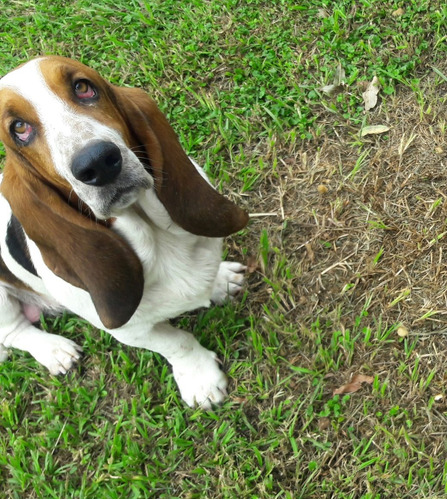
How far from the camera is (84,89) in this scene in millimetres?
2469

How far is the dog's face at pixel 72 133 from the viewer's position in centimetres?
224

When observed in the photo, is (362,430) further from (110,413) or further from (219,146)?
(219,146)

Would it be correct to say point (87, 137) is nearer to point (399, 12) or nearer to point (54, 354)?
point (54, 354)

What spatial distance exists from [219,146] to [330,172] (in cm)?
77

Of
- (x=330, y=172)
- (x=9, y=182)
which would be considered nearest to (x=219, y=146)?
(x=330, y=172)

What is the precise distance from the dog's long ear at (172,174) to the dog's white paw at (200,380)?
3.20ft

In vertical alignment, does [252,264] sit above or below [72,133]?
below

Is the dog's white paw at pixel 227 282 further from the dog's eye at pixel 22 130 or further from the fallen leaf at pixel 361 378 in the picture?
the dog's eye at pixel 22 130

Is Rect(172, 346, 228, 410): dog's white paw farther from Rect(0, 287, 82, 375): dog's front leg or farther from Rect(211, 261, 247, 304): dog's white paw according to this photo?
Rect(0, 287, 82, 375): dog's front leg

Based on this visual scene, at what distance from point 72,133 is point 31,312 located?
203 centimetres

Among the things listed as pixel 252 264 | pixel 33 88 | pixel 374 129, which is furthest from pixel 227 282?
pixel 33 88

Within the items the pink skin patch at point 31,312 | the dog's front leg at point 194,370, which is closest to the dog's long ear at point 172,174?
the dog's front leg at point 194,370

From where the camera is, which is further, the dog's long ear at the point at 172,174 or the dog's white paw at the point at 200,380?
the dog's white paw at the point at 200,380

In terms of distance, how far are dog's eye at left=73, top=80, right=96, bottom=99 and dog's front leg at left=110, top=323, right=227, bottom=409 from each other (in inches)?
55.5
